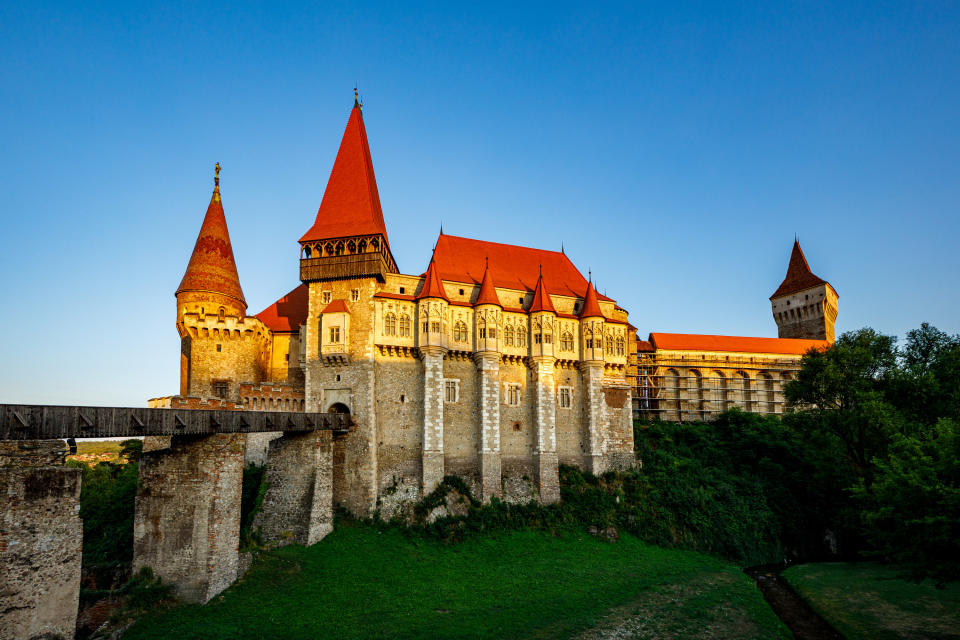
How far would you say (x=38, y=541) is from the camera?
14.5m

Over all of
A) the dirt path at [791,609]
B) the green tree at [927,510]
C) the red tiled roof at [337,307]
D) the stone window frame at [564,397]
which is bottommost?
the dirt path at [791,609]

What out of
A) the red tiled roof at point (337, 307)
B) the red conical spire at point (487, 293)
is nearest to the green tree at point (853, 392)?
the red conical spire at point (487, 293)

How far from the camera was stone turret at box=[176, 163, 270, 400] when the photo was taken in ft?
113

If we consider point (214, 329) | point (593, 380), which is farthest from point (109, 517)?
point (593, 380)

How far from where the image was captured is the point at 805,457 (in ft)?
123

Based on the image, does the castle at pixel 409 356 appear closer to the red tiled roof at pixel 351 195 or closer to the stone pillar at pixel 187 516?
the red tiled roof at pixel 351 195

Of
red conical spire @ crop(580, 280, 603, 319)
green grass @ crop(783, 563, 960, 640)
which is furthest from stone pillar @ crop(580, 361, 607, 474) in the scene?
green grass @ crop(783, 563, 960, 640)

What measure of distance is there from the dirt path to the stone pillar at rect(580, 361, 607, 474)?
9.94 metres

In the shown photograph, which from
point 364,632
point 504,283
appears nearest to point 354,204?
point 504,283

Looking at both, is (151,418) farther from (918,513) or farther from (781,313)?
(781,313)

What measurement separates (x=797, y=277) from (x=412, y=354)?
47261mm

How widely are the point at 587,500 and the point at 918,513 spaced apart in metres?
18.4

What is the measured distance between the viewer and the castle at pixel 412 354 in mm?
31828

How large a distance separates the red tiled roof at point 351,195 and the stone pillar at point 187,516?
53.3 feet
